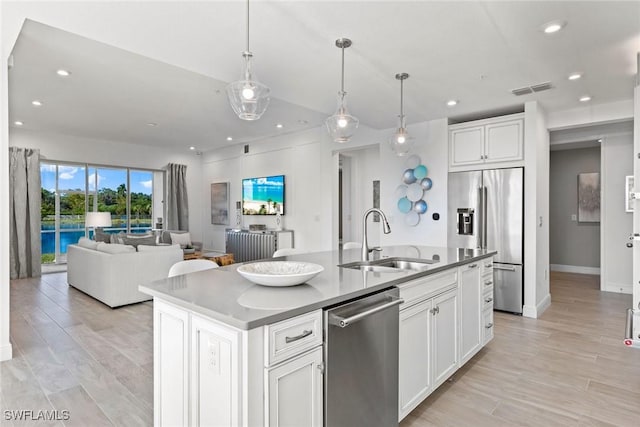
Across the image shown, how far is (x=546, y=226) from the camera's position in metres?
4.70

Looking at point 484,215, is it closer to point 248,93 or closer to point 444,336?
point 444,336

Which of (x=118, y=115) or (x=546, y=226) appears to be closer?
(x=546, y=226)

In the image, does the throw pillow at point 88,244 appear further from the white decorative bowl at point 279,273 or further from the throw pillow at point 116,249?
the white decorative bowl at point 279,273

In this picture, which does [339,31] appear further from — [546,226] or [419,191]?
[546,226]

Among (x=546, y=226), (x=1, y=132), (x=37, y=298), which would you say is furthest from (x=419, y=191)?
(x=37, y=298)

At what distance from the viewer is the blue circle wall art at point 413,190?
5.05 m

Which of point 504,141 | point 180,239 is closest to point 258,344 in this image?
point 504,141

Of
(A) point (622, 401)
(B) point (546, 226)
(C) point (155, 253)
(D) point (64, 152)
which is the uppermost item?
(D) point (64, 152)

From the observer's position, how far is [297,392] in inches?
52.7

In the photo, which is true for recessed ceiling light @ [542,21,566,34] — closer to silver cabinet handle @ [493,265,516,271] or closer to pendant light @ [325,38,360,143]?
pendant light @ [325,38,360,143]

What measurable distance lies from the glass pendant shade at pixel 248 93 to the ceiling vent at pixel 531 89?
2915mm

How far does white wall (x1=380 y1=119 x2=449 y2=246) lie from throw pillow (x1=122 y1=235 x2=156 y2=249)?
3.71m

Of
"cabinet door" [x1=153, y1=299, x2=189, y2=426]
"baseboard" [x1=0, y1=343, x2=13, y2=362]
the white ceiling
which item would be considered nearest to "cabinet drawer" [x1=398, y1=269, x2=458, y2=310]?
"cabinet door" [x1=153, y1=299, x2=189, y2=426]

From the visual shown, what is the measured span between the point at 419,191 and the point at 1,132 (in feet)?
15.4
